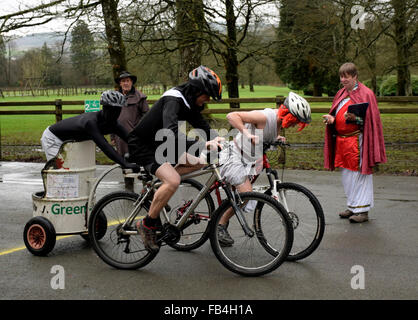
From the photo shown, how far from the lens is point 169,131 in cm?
482

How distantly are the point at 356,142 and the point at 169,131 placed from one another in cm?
335

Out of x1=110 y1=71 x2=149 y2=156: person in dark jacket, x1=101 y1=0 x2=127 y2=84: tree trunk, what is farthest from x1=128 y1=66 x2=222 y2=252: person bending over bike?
x1=101 y1=0 x2=127 y2=84: tree trunk

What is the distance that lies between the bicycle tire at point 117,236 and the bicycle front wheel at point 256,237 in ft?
2.63

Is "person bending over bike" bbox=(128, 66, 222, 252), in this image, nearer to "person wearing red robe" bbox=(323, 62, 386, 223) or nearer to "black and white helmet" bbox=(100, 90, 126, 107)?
"black and white helmet" bbox=(100, 90, 126, 107)

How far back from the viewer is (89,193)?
593cm

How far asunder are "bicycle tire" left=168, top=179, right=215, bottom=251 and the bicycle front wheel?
30 centimetres

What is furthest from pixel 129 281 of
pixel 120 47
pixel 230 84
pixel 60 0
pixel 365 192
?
pixel 230 84

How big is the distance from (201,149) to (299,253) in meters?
1.47

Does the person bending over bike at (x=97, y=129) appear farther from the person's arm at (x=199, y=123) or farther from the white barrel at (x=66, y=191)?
the person's arm at (x=199, y=123)

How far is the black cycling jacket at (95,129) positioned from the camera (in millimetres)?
5453

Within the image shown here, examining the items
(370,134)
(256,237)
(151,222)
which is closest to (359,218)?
(370,134)

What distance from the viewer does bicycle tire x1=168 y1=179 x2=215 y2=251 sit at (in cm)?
538

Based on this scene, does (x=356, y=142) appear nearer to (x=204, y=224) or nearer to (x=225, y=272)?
(x=204, y=224)

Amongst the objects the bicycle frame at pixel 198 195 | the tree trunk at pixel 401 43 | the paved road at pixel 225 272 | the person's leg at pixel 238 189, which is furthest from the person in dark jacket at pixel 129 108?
the tree trunk at pixel 401 43
